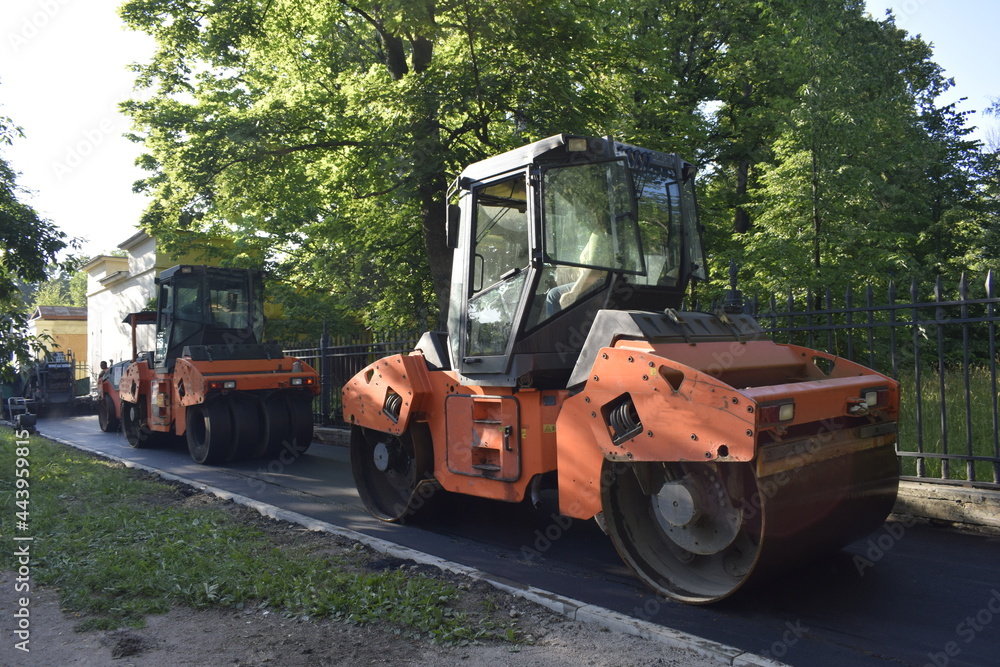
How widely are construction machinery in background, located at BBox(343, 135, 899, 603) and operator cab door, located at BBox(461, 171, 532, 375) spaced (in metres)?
0.01

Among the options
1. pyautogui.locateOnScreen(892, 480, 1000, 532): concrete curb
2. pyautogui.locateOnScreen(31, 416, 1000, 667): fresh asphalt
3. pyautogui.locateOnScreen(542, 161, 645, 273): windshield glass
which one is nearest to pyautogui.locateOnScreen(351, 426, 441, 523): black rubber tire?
pyautogui.locateOnScreen(31, 416, 1000, 667): fresh asphalt

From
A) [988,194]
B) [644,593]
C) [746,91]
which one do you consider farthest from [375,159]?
[988,194]

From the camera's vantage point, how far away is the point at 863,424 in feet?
15.8

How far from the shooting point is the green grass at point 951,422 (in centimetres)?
725

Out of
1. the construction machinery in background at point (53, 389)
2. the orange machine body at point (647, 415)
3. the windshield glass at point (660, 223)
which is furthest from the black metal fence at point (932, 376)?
the construction machinery in background at point (53, 389)

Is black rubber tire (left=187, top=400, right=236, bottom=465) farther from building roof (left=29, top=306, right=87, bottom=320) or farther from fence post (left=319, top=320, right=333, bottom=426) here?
building roof (left=29, top=306, right=87, bottom=320)

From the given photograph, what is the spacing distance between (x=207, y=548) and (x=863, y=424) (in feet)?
15.2

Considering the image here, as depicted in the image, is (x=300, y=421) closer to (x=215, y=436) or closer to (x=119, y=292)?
(x=215, y=436)

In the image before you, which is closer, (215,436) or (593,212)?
(593,212)

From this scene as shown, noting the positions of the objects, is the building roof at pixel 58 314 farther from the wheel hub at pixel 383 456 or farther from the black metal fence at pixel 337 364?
the wheel hub at pixel 383 456

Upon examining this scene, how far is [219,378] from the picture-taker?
10891 mm

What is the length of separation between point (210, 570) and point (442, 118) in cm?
857

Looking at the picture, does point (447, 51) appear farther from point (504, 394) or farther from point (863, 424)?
point (863, 424)

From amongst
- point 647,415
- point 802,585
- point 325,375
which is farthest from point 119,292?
point 802,585
